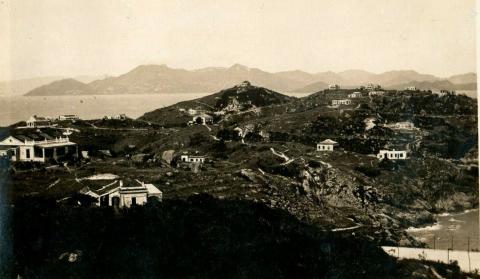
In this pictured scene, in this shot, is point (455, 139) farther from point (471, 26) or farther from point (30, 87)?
point (30, 87)

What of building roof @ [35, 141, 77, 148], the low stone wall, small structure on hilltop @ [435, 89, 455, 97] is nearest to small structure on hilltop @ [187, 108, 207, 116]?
building roof @ [35, 141, 77, 148]

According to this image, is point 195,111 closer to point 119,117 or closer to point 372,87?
point 119,117

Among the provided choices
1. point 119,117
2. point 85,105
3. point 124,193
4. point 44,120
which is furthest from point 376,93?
point 44,120

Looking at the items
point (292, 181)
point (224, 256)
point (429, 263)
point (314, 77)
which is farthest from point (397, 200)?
point (224, 256)

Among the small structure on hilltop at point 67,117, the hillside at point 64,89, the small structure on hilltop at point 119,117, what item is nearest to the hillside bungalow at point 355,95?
the small structure on hilltop at point 119,117

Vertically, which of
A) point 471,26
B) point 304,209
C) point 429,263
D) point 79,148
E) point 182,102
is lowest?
point 429,263

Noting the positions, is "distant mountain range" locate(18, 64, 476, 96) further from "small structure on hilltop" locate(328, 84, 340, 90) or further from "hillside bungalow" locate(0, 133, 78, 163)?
"hillside bungalow" locate(0, 133, 78, 163)

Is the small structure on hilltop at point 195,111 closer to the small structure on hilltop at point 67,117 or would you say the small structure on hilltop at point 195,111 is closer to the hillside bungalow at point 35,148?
the small structure on hilltop at point 67,117
